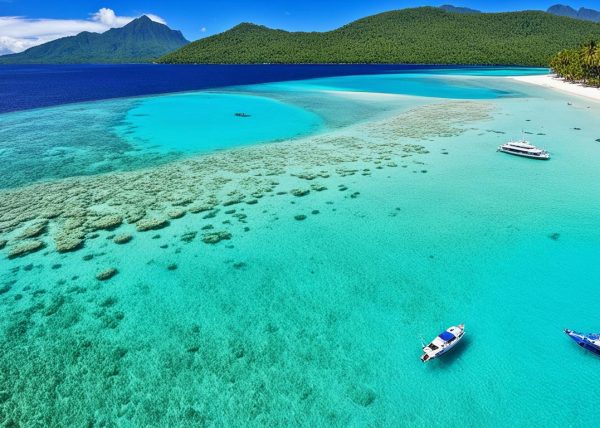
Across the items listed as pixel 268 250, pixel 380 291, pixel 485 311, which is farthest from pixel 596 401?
pixel 268 250

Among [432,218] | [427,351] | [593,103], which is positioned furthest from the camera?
[593,103]

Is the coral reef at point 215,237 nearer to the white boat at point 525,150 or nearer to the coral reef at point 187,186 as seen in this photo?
the coral reef at point 187,186

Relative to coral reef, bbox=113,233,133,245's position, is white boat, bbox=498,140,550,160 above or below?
above

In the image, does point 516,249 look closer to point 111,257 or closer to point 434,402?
point 434,402

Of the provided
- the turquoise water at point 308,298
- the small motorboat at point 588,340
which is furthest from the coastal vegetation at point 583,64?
the small motorboat at point 588,340

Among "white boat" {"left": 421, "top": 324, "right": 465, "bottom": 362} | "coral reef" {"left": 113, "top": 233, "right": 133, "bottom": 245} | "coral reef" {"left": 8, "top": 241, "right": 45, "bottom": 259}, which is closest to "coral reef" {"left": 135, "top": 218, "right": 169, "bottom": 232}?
"coral reef" {"left": 113, "top": 233, "right": 133, "bottom": 245}

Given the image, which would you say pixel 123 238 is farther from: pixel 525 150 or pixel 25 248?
pixel 525 150

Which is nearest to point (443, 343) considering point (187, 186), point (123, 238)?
point (123, 238)

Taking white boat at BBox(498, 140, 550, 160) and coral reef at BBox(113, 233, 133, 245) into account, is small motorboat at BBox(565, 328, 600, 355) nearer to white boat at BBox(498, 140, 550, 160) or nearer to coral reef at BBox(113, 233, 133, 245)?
coral reef at BBox(113, 233, 133, 245)
